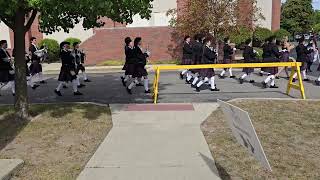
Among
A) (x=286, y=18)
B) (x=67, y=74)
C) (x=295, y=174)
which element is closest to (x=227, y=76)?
(x=67, y=74)

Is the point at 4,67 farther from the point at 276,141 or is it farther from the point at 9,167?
the point at 276,141

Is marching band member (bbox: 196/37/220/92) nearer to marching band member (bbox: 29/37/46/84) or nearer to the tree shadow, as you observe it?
marching band member (bbox: 29/37/46/84)

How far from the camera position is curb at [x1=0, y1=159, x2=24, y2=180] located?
5.84 meters

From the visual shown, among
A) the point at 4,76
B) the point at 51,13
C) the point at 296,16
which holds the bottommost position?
the point at 4,76

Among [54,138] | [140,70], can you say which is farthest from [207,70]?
[54,138]

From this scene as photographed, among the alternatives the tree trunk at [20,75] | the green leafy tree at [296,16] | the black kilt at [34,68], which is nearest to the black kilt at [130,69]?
the black kilt at [34,68]

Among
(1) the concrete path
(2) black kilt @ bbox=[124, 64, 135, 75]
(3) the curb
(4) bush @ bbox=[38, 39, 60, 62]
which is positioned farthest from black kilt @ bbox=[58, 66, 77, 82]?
(4) bush @ bbox=[38, 39, 60, 62]

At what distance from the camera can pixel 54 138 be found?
310 inches

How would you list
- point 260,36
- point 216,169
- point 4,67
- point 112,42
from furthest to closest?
1. point 260,36
2. point 112,42
3. point 4,67
4. point 216,169

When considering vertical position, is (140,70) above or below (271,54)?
below

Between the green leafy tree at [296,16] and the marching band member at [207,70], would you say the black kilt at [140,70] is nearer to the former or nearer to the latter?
the marching band member at [207,70]

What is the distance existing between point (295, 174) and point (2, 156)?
435cm

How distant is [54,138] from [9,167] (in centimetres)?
179

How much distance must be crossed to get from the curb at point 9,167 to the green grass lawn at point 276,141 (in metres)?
2.82
